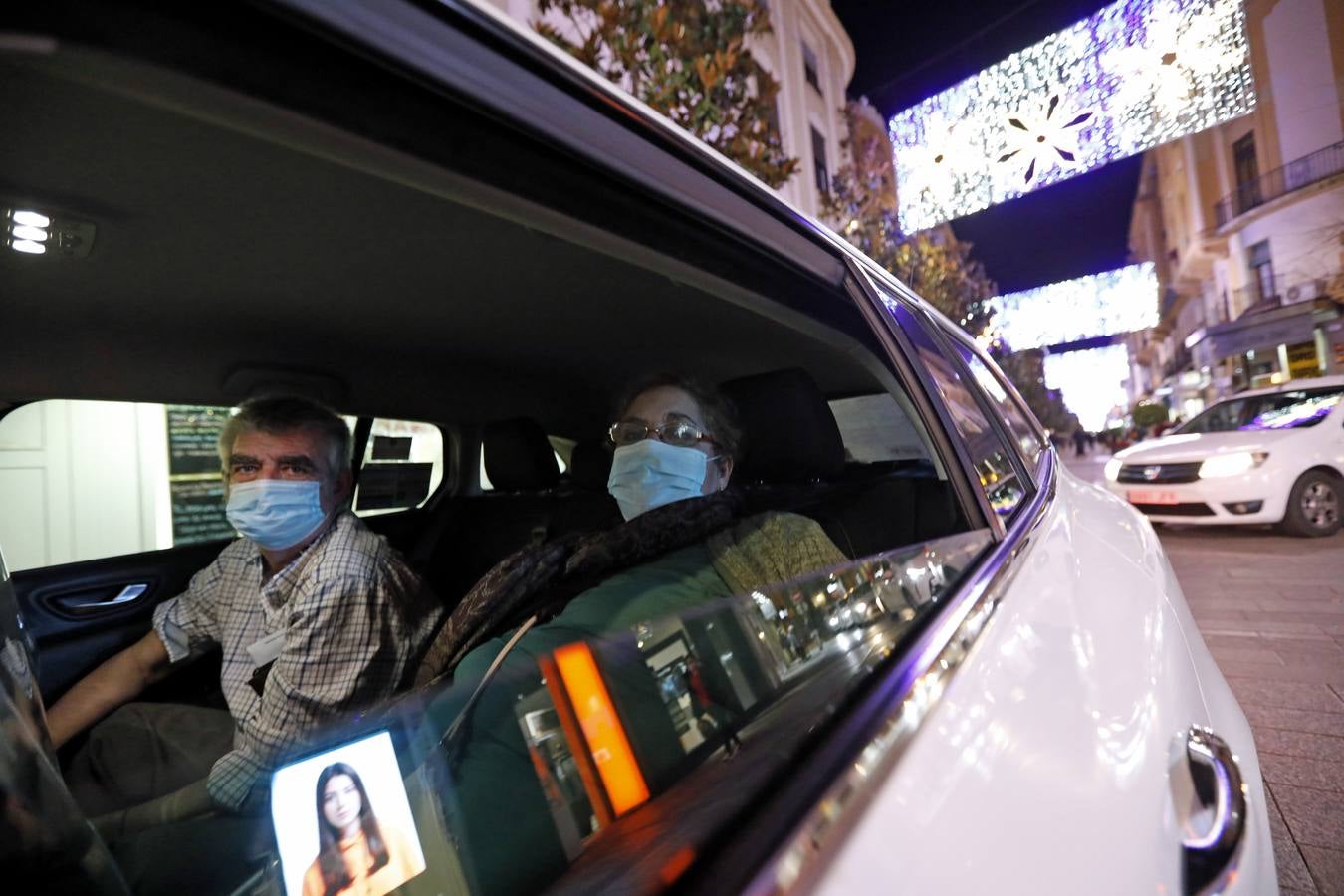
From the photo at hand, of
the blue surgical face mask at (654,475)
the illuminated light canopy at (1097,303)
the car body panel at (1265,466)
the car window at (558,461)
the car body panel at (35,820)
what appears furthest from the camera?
the illuminated light canopy at (1097,303)

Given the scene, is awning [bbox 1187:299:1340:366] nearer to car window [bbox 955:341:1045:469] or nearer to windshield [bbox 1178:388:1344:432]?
windshield [bbox 1178:388:1344:432]

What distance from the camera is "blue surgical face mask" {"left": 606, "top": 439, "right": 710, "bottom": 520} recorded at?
181 centimetres

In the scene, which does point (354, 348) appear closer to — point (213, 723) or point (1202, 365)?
point (213, 723)

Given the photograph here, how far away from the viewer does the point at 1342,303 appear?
792 inches

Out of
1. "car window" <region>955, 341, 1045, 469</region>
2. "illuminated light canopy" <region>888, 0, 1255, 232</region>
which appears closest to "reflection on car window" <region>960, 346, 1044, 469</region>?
"car window" <region>955, 341, 1045, 469</region>

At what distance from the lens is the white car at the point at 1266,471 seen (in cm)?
647

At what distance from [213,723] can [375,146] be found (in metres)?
1.94

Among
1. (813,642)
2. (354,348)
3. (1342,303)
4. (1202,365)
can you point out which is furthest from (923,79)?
(1202,365)

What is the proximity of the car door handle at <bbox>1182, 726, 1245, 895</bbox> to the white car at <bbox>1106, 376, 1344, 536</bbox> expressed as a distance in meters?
7.35

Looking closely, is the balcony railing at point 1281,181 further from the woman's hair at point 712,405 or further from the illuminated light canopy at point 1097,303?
the woman's hair at point 712,405

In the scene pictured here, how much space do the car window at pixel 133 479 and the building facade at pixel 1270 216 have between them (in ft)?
63.2

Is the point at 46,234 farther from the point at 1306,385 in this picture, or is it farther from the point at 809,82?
the point at 809,82

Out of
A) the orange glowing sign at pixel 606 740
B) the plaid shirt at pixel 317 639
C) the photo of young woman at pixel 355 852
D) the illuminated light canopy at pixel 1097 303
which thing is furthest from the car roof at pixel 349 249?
the illuminated light canopy at pixel 1097 303

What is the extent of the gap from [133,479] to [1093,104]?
1469 cm
